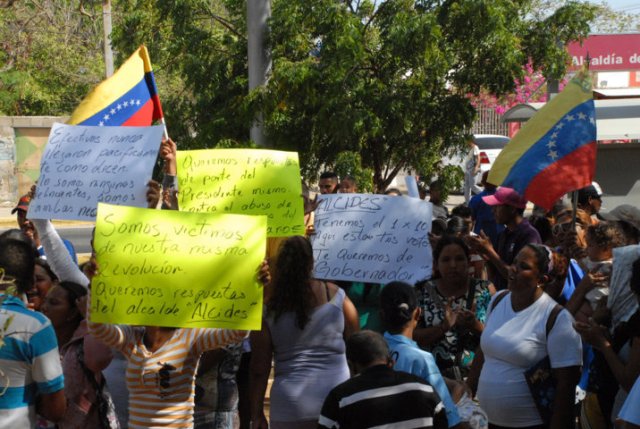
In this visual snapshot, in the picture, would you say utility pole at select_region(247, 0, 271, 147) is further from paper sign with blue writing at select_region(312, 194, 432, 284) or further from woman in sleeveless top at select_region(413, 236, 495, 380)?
woman in sleeveless top at select_region(413, 236, 495, 380)

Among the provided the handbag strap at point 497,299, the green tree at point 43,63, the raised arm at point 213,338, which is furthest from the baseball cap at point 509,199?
the green tree at point 43,63

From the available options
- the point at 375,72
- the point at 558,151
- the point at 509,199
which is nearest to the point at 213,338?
the point at 558,151

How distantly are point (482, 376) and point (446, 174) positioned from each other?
5083 millimetres

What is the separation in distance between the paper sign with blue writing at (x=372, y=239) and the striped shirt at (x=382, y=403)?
1.99 m

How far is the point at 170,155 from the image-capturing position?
19.3 feet

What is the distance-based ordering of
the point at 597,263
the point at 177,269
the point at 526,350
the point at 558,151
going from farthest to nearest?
the point at 558,151, the point at 597,263, the point at 526,350, the point at 177,269

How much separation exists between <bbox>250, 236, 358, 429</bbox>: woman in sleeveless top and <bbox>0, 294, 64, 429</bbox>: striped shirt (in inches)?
53.6

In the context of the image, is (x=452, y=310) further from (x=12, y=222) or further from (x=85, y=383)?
(x=12, y=222)

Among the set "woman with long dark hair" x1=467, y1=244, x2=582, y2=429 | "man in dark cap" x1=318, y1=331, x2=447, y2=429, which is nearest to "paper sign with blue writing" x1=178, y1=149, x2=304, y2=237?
"woman with long dark hair" x1=467, y1=244, x2=582, y2=429

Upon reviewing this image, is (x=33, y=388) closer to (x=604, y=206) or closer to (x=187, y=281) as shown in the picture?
(x=187, y=281)

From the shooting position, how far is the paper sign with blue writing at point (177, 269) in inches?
175

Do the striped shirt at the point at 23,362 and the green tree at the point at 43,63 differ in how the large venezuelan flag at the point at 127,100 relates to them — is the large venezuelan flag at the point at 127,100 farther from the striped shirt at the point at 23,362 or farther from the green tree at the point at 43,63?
the green tree at the point at 43,63

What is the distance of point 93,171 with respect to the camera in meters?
5.84

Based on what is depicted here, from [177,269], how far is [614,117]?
9012 mm
